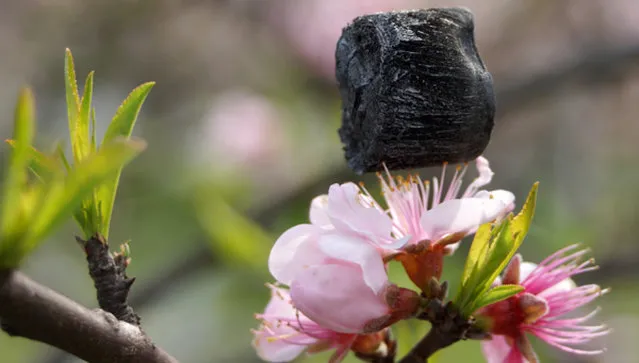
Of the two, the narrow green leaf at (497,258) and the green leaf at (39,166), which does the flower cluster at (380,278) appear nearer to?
the narrow green leaf at (497,258)

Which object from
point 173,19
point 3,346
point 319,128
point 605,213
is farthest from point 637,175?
point 3,346

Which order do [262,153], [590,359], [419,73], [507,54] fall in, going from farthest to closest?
[507,54] → [262,153] → [590,359] → [419,73]

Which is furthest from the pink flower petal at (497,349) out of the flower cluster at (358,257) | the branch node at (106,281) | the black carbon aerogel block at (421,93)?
the branch node at (106,281)

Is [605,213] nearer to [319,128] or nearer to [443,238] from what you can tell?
[319,128]

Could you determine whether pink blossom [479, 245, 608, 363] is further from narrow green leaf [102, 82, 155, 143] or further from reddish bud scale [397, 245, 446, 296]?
narrow green leaf [102, 82, 155, 143]

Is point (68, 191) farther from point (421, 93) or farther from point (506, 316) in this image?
point (506, 316)

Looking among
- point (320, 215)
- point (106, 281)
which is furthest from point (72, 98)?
point (320, 215)

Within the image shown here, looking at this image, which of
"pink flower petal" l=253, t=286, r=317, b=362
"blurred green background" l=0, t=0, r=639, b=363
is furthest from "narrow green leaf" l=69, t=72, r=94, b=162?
"blurred green background" l=0, t=0, r=639, b=363
